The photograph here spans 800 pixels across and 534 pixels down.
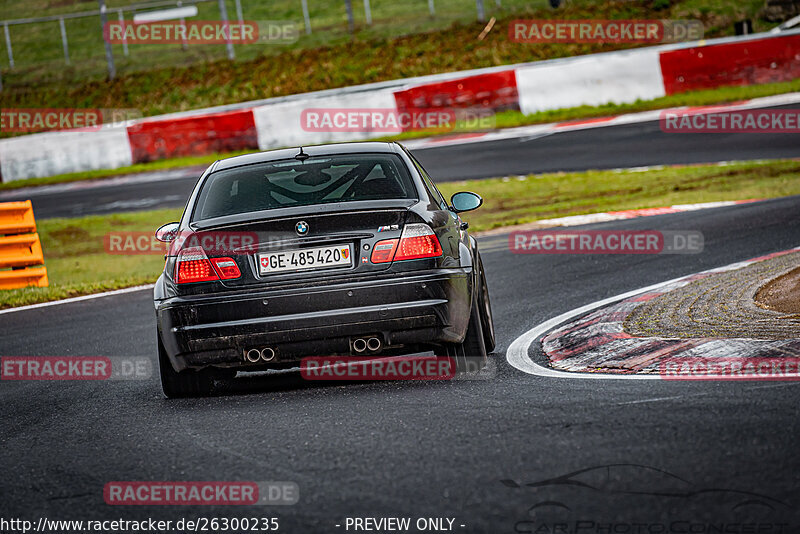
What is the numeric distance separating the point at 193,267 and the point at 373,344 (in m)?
1.06

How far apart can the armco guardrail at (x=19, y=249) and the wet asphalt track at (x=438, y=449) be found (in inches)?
242

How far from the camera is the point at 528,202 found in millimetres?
16953

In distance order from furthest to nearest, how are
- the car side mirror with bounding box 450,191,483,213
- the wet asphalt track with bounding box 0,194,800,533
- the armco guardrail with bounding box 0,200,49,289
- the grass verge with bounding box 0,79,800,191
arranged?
the grass verge with bounding box 0,79,800,191 < the armco guardrail with bounding box 0,200,49,289 < the car side mirror with bounding box 450,191,483,213 < the wet asphalt track with bounding box 0,194,800,533

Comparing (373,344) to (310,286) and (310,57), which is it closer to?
(310,286)

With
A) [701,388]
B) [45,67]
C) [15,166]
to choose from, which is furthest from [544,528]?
[45,67]

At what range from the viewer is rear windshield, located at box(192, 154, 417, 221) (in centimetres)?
657

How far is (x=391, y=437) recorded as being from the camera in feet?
16.3

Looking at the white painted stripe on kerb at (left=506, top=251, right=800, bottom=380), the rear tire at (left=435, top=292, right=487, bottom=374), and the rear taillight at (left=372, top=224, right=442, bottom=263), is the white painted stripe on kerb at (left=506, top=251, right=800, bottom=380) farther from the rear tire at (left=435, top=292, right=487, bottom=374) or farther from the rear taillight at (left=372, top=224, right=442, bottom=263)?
the rear taillight at (left=372, top=224, right=442, bottom=263)

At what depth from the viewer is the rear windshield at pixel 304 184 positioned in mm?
6574

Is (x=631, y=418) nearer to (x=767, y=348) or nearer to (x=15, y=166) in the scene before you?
(x=767, y=348)

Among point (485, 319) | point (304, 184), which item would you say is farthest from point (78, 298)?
point (485, 319)

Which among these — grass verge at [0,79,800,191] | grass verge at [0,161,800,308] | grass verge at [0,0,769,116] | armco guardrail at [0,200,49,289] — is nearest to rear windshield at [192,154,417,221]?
grass verge at [0,161,800,308]

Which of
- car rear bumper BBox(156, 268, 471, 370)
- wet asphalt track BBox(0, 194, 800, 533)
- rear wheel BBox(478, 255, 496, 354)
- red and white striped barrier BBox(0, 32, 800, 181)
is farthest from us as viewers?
red and white striped barrier BBox(0, 32, 800, 181)

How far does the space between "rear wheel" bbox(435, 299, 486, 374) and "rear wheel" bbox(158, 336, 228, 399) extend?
1.35m
